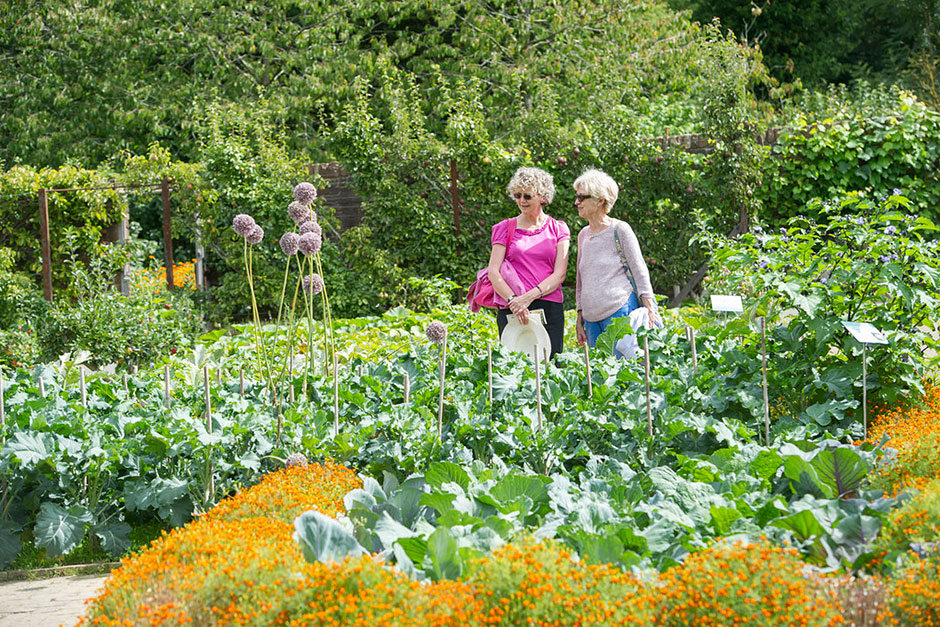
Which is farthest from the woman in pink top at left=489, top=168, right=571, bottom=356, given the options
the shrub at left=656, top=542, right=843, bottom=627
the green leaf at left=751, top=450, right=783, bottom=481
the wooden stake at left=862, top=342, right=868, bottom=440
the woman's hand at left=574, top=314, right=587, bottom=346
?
the shrub at left=656, top=542, right=843, bottom=627

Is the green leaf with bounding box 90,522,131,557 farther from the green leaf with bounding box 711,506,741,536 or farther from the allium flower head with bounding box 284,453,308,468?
the green leaf with bounding box 711,506,741,536

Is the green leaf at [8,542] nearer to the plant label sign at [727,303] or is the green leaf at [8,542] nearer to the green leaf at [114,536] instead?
the green leaf at [114,536]

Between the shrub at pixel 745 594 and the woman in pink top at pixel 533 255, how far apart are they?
8.95 feet

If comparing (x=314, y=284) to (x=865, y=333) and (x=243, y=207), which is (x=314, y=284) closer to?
(x=865, y=333)

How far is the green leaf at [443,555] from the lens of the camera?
2.55 m

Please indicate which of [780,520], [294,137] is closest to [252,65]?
[294,137]

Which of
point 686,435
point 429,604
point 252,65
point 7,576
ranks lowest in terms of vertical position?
point 7,576

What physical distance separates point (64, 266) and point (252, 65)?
531 centimetres

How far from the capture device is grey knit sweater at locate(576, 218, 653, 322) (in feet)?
15.2

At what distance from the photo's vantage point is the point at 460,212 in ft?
30.9

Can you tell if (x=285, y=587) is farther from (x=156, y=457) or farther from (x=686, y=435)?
(x=686, y=435)

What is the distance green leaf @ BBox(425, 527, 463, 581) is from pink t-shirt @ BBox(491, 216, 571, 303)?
2527 millimetres

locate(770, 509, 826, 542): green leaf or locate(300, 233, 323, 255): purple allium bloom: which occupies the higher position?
locate(300, 233, 323, 255): purple allium bloom

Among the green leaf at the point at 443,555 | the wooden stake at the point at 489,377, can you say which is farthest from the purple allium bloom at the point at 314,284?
the green leaf at the point at 443,555
